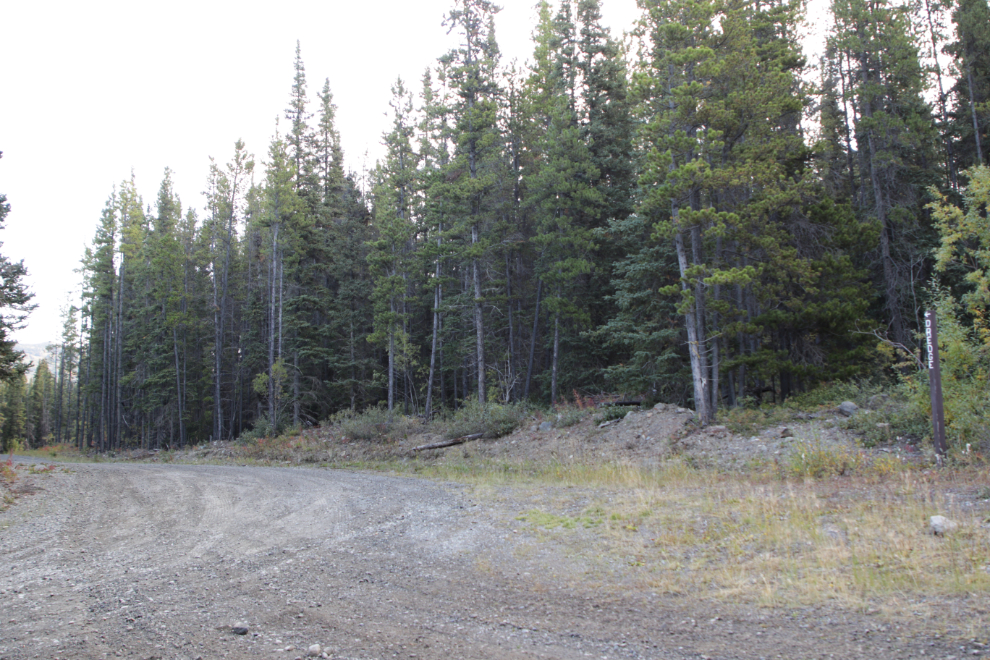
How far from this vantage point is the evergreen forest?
663 inches

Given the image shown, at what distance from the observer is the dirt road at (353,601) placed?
3.86m

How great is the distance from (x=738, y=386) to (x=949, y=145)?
16.9 m

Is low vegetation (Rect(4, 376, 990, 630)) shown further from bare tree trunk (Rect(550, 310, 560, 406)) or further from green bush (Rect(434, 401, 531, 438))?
bare tree trunk (Rect(550, 310, 560, 406))

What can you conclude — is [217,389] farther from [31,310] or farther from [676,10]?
[676,10]

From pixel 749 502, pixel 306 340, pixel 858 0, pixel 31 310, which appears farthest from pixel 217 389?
pixel 858 0

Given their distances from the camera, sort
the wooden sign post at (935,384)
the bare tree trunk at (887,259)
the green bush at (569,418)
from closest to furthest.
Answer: the wooden sign post at (935,384) → the green bush at (569,418) → the bare tree trunk at (887,259)

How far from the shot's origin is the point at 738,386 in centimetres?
2062

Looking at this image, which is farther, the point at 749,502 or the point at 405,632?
the point at 749,502

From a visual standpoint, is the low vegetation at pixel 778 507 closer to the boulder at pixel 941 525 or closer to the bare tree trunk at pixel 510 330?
the boulder at pixel 941 525

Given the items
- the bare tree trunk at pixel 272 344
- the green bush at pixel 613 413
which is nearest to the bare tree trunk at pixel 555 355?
the green bush at pixel 613 413

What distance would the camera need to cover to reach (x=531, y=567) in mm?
5809

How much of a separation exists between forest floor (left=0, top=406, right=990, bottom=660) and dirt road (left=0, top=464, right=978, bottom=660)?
0.09 feet

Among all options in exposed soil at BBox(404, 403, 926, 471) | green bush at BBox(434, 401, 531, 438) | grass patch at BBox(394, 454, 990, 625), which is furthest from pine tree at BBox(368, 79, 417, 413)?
grass patch at BBox(394, 454, 990, 625)

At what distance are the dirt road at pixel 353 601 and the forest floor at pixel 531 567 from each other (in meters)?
0.03
